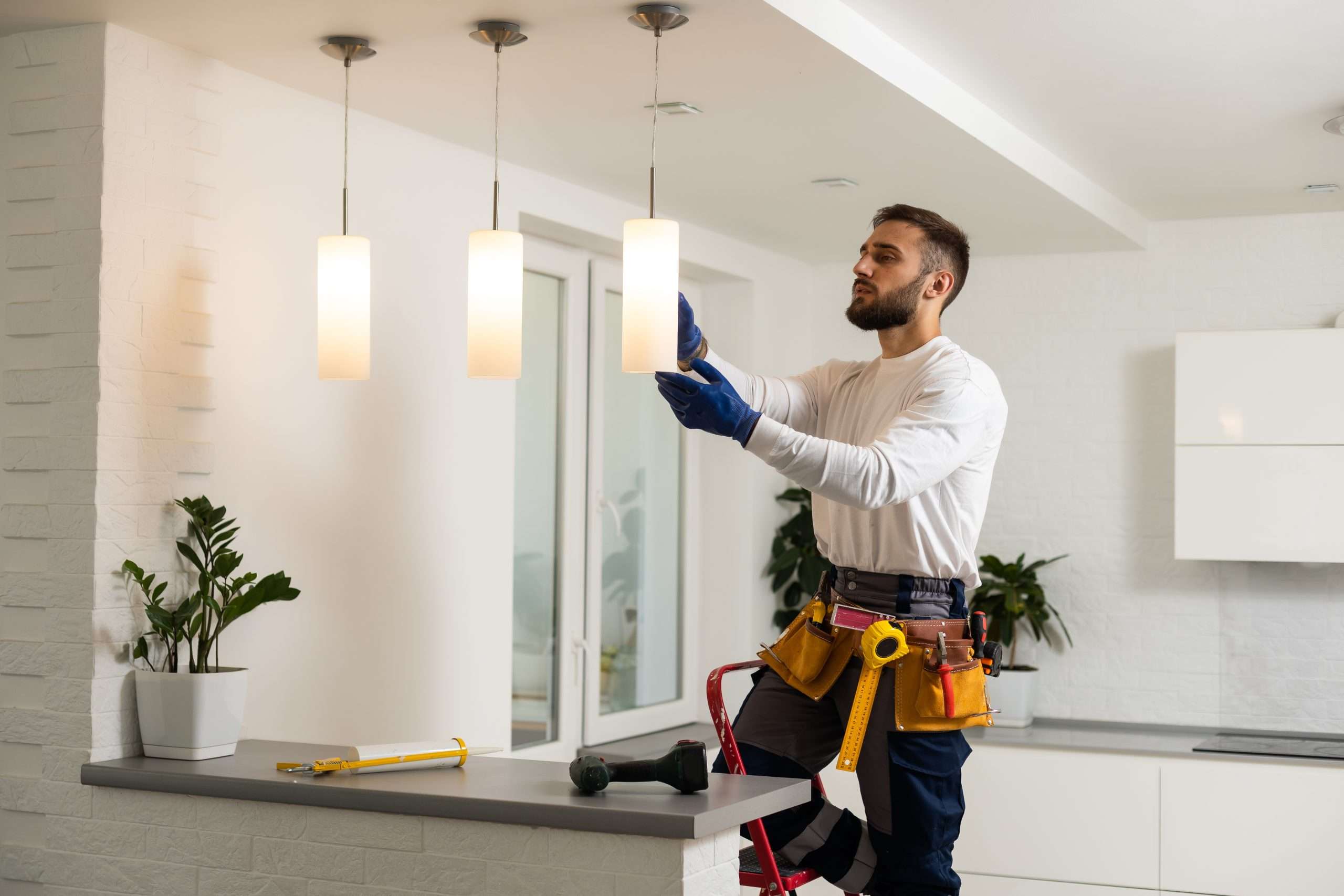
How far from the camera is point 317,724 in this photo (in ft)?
10.7

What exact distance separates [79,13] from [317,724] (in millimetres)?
1628

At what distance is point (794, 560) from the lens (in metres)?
5.32

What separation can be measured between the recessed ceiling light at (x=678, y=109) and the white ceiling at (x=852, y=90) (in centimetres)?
3

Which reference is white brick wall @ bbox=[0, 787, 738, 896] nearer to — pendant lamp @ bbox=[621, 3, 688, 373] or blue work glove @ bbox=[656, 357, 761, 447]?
blue work glove @ bbox=[656, 357, 761, 447]

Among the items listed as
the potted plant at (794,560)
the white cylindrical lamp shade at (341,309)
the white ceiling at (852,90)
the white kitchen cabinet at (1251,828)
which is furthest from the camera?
the potted plant at (794,560)

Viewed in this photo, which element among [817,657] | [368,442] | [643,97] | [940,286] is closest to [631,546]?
[368,442]

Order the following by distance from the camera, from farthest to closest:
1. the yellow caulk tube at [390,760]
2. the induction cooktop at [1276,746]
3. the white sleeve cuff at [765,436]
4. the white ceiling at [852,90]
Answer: the induction cooktop at [1276,746], the white ceiling at [852,90], the yellow caulk tube at [390,760], the white sleeve cuff at [765,436]

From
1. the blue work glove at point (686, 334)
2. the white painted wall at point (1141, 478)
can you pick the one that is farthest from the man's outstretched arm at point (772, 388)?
the white painted wall at point (1141, 478)

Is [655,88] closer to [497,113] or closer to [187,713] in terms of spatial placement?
[497,113]

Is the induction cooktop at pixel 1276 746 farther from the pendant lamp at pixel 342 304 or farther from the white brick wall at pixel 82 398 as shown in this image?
the white brick wall at pixel 82 398

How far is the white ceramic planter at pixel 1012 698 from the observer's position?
5066mm

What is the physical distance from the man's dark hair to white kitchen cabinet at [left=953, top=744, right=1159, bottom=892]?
220cm

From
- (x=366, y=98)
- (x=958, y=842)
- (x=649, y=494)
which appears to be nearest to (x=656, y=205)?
(x=649, y=494)

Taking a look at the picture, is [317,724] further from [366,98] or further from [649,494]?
[649,494]
